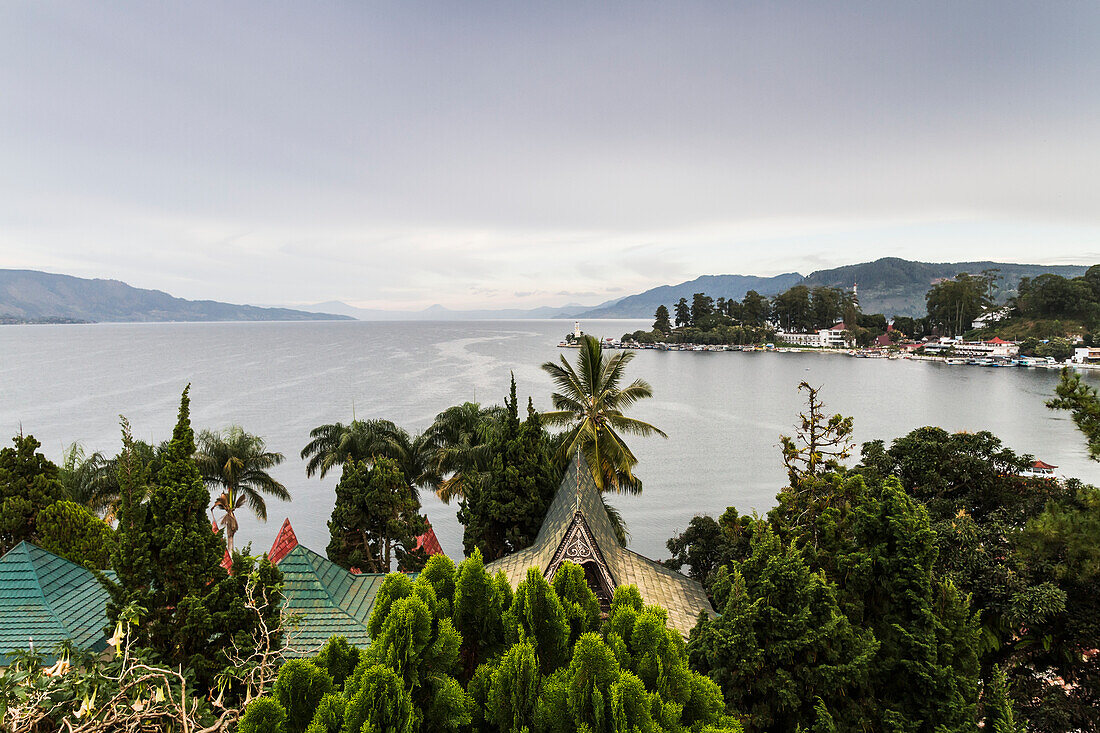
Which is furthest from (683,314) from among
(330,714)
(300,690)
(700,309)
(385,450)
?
(330,714)

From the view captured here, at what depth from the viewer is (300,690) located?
445 cm

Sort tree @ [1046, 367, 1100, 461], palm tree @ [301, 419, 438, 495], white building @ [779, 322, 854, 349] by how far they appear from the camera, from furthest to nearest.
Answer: white building @ [779, 322, 854, 349], palm tree @ [301, 419, 438, 495], tree @ [1046, 367, 1100, 461]

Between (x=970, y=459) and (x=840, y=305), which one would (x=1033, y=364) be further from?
(x=970, y=459)

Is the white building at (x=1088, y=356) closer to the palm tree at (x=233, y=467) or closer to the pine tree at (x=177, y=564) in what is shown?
the palm tree at (x=233, y=467)

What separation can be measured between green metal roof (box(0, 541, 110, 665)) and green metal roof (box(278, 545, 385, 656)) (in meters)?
3.16

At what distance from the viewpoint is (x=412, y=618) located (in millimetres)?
4367

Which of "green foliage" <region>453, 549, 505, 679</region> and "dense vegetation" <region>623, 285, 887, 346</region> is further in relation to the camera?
"dense vegetation" <region>623, 285, 887, 346</region>

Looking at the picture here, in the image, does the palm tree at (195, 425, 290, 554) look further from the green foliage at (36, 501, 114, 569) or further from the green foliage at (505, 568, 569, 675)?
the green foliage at (505, 568, 569, 675)

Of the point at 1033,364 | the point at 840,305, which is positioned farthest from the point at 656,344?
the point at 1033,364

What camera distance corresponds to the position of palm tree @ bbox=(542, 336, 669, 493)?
17.7 metres

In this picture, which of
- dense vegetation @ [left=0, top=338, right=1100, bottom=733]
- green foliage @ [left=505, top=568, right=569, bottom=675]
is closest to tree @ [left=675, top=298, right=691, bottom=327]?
dense vegetation @ [left=0, top=338, right=1100, bottom=733]

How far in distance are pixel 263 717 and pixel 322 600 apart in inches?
239

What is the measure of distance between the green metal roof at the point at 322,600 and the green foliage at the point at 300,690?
16.5ft

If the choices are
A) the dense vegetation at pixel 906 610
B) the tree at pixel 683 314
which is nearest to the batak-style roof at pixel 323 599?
the dense vegetation at pixel 906 610
